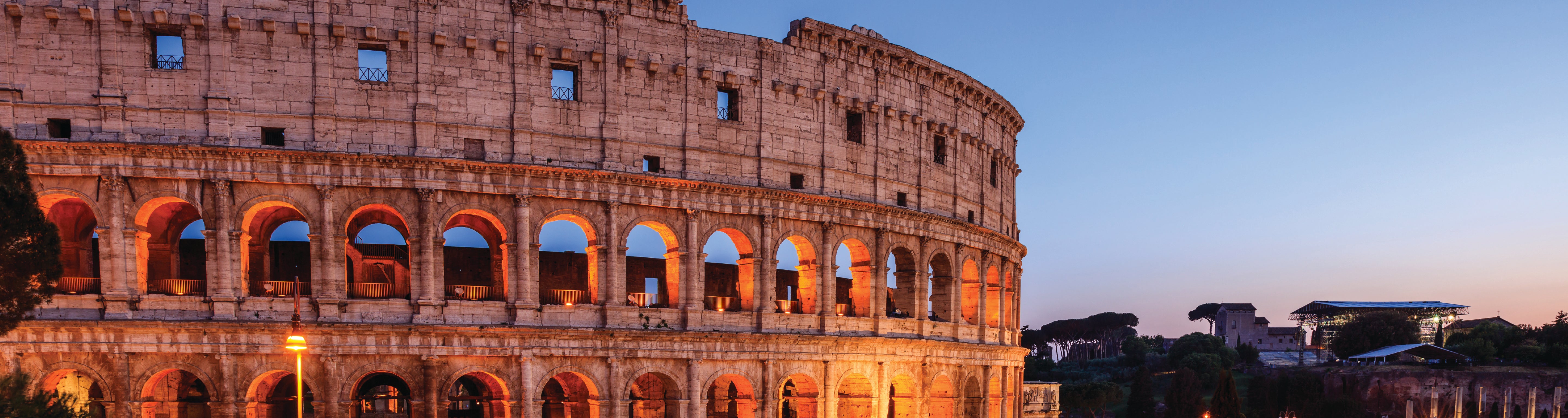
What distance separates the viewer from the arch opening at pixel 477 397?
25406 millimetres

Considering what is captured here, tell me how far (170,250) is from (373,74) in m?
6.56

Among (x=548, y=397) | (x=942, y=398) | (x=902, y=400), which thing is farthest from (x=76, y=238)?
(x=942, y=398)

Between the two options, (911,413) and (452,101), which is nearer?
(452,101)

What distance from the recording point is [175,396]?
25.6 meters

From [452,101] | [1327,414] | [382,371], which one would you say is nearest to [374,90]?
[452,101]

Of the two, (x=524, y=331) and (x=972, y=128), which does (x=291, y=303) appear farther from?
(x=972, y=128)

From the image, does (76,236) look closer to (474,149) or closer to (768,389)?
(474,149)

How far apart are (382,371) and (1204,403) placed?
5434cm

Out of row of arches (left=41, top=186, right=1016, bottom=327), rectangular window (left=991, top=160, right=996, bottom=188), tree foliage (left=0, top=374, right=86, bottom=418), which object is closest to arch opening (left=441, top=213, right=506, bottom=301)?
row of arches (left=41, top=186, right=1016, bottom=327)

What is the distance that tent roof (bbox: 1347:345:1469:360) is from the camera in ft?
230

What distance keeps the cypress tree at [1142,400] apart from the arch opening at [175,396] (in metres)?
58.8

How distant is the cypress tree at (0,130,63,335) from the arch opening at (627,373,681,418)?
12052mm

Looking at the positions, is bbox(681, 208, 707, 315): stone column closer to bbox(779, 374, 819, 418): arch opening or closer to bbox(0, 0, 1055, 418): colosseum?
bbox(0, 0, 1055, 418): colosseum

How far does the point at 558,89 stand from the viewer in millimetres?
26219
